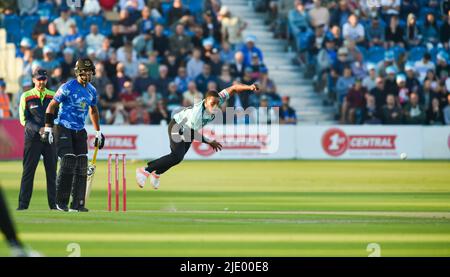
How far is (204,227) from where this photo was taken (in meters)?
16.2

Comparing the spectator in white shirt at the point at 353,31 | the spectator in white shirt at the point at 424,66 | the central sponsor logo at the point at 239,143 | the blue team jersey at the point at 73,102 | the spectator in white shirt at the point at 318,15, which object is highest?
the spectator in white shirt at the point at 318,15

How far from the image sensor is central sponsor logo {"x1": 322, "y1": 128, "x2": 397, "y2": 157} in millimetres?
36031

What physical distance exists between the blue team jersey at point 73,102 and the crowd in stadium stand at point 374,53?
65.9 ft

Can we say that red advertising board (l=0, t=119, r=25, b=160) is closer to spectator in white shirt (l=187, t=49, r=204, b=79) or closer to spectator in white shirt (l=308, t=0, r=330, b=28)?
spectator in white shirt (l=187, t=49, r=204, b=79)

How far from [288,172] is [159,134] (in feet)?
20.1

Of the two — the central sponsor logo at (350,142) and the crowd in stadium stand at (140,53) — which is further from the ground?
the crowd in stadium stand at (140,53)

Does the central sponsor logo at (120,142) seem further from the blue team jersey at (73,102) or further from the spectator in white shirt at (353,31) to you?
the blue team jersey at (73,102)

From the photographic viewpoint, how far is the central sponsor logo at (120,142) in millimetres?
34594

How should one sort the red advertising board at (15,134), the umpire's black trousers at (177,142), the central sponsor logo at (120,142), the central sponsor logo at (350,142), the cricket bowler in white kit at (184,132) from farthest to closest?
the central sponsor logo at (350,142) → the central sponsor logo at (120,142) → the red advertising board at (15,134) → the umpire's black trousers at (177,142) → the cricket bowler in white kit at (184,132)

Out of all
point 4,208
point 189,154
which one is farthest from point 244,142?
point 4,208

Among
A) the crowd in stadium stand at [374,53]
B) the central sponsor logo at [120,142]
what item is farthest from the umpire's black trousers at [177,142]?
the crowd in stadium stand at [374,53]

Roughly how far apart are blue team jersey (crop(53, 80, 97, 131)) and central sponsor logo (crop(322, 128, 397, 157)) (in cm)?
1858
